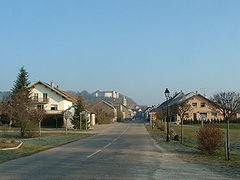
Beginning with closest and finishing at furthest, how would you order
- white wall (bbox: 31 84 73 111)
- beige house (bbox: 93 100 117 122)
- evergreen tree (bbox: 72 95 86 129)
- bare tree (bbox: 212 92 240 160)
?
bare tree (bbox: 212 92 240 160)
evergreen tree (bbox: 72 95 86 129)
white wall (bbox: 31 84 73 111)
beige house (bbox: 93 100 117 122)

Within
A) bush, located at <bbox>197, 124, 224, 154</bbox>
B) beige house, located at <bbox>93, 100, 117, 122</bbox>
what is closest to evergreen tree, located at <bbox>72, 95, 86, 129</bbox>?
beige house, located at <bbox>93, 100, 117, 122</bbox>

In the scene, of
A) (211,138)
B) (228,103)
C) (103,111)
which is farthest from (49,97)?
(211,138)

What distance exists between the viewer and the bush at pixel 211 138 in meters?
A: 16.9

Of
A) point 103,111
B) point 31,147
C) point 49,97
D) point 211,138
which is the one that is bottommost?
point 31,147

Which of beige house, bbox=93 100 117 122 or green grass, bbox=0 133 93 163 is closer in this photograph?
green grass, bbox=0 133 93 163

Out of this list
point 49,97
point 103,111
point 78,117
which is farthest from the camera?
point 103,111

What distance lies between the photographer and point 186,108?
30.4 m

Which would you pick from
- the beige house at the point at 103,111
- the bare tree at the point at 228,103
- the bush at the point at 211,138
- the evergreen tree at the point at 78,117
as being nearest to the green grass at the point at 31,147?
the bush at the point at 211,138

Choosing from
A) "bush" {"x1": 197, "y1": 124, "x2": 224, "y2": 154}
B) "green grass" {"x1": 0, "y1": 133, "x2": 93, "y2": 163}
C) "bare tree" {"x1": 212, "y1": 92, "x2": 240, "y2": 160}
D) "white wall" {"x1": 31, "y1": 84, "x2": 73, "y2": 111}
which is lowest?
"green grass" {"x1": 0, "y1": 133, "x2": 93, "y2": 163}

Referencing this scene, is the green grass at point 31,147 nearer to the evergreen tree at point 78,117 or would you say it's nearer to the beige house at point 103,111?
the evergreen tree at point 78,117

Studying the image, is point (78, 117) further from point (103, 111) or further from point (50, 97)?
point (103, 111)

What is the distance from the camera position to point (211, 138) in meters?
16.8

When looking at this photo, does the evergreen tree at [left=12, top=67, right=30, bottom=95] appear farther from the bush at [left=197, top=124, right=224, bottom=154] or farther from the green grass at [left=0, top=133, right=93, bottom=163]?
the bush at [left=197, top=124, right=224, bottom=154]

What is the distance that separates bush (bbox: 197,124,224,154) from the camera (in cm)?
1689
